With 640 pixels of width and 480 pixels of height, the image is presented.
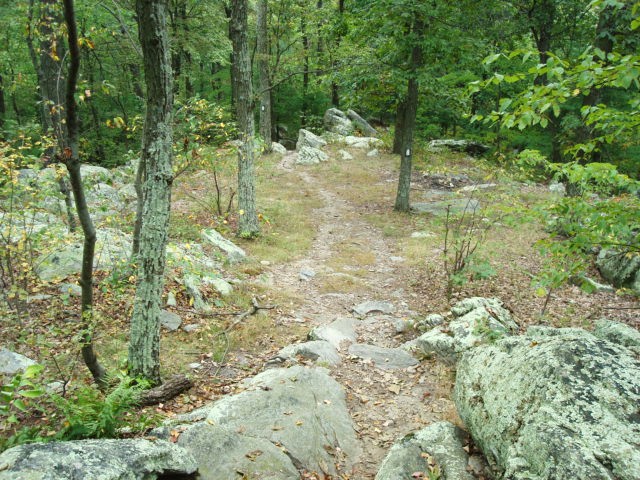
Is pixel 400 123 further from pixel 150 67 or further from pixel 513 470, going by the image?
pixel 513 470

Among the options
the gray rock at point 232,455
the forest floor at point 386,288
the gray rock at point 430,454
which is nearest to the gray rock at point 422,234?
the forest floor at point 386,288

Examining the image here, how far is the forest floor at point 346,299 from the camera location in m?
5.35

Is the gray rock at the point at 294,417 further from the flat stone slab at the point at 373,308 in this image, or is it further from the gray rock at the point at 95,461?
the flat stone slab at the point at 373,308

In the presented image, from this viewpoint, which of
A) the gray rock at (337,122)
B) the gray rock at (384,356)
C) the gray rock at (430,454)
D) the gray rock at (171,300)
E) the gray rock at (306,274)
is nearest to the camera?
the gray rock at (430,454)

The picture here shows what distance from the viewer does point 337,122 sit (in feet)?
92.7

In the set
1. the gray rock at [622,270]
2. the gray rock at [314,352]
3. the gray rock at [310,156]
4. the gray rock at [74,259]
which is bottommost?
the gray rock at [314,352]

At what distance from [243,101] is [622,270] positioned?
9.90 metres

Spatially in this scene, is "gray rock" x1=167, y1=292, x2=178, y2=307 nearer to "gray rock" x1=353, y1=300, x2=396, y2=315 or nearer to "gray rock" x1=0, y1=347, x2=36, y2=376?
"gray rock" x1=0, y1=347, x2=36, y2=376

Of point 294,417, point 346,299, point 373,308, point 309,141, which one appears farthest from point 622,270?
point 309,141

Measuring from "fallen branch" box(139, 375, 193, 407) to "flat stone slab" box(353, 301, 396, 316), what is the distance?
3873mm

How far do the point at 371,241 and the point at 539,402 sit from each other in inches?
371

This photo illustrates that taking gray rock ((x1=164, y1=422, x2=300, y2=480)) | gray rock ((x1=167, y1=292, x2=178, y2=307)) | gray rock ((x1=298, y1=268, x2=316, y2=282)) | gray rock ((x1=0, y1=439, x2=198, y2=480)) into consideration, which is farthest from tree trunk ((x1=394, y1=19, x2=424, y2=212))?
gray rock ((x1=0, y1=439, x2=198, y2=480))

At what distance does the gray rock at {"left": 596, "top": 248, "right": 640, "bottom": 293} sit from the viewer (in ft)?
30.9

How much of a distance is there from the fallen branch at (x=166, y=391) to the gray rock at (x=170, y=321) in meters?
1.51
